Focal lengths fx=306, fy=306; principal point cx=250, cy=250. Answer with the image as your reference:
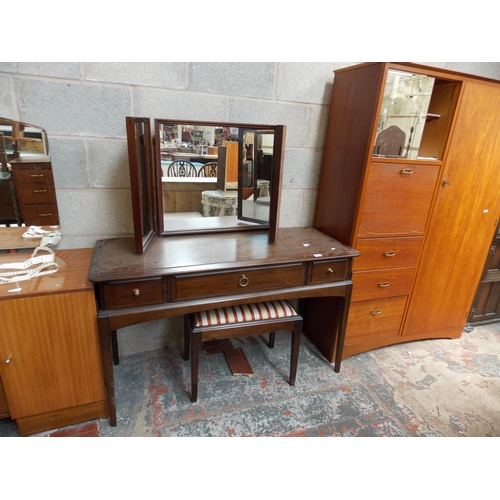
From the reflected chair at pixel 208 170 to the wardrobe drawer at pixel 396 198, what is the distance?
0.83 meters

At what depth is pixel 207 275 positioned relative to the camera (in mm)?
1370

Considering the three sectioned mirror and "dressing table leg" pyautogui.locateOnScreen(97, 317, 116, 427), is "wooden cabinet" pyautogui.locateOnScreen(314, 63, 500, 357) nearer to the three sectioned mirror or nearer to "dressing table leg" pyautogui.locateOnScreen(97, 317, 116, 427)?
the three sectioned mirror

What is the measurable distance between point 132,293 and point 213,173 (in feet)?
2.56

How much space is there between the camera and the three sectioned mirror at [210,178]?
5.04ft

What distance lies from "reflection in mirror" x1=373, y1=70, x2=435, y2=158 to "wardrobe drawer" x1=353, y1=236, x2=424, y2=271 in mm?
491

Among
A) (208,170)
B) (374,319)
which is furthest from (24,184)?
(374,319)

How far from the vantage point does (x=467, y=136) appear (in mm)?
1706

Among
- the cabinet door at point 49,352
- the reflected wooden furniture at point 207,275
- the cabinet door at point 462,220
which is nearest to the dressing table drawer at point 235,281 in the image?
the reflected wooden furniture at point 207,275

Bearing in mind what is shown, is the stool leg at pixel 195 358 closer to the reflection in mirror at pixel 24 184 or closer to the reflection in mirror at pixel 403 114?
the reflection in mirror at pixel 24 184

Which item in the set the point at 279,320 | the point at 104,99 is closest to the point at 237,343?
the point at 279,320

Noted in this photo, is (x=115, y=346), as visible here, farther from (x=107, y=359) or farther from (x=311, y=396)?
(x=311, y=396)

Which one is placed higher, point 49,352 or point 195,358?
point 49,352

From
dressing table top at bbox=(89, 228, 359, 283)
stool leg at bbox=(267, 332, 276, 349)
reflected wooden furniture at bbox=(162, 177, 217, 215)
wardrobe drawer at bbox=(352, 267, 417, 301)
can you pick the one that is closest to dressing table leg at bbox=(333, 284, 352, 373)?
wardrobe drawer at bbox=(352, 267, 417, 301)
